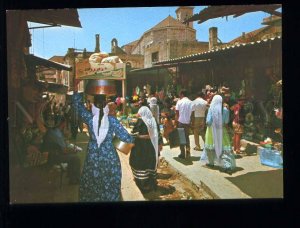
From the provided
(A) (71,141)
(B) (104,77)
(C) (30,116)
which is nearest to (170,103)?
(B) (104,77)

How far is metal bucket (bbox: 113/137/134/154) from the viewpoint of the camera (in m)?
5.67

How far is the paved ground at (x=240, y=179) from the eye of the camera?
222 inches

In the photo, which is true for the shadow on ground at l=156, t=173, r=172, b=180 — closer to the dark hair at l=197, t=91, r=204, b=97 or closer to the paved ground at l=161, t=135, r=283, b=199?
the paved ground at l=161, t=135, r=283, b=199

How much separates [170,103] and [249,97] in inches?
49.2

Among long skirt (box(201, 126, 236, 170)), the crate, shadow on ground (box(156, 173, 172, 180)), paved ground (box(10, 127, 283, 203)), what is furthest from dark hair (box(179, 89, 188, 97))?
the crate

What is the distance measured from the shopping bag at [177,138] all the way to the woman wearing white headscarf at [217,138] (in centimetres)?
38

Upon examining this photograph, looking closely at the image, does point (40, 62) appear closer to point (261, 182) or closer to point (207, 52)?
point (207, 52)

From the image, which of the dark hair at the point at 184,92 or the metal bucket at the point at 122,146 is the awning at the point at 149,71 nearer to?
the dark hair at the point at 184,92

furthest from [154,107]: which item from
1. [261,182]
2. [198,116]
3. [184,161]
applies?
[261,182]

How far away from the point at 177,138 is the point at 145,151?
0.55 meters

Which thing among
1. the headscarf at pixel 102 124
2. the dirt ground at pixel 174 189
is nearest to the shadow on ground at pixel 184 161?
the dirt ground at pixel 174 189

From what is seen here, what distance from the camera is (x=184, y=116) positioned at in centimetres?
581
